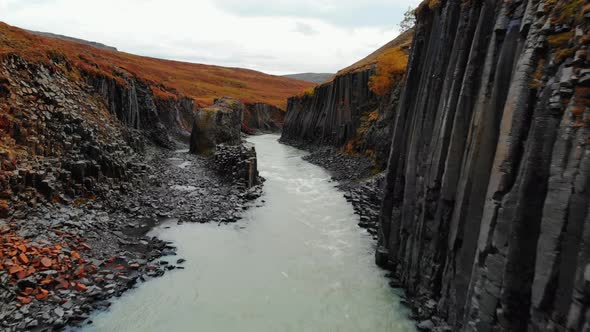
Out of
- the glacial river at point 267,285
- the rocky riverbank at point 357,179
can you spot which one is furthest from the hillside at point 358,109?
the glacial river at point 267,285

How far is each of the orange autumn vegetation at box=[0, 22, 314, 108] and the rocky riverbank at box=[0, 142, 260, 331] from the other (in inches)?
393

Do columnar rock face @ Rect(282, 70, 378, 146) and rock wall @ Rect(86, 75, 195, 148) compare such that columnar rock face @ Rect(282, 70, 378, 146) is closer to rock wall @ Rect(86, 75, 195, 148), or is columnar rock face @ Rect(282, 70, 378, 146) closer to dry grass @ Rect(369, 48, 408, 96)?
dry grass @ Rect(369, 48, 408, 96)

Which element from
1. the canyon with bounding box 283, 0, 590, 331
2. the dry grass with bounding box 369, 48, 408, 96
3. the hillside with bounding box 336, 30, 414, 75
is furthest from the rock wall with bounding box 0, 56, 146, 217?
the hillside with bounding box 336, 30, 414, 75

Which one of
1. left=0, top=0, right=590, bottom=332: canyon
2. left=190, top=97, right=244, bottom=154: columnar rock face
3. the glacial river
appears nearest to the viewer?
left=0, top=0, right=590, bottom=332: canyon

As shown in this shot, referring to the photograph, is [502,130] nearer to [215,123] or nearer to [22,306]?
[22,306]

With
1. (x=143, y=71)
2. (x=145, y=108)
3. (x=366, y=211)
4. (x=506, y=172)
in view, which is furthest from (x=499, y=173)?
(x=143, y=71)

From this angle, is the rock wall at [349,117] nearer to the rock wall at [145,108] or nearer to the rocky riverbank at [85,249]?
the rocky riverbank at [85,249]

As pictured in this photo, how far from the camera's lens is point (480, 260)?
7332 millimetres

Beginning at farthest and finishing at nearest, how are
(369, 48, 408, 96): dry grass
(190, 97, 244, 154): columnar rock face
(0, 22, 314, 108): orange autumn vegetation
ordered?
A: 1. (190, 97, 244, 154): columnar rock face
2. (369, 48, 408, 96): dry grass
3. (0, 22, 314, 108): orange autumn vegetation

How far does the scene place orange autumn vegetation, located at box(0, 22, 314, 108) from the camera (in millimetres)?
21158

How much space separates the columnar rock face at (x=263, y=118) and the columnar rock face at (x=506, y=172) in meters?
69.0

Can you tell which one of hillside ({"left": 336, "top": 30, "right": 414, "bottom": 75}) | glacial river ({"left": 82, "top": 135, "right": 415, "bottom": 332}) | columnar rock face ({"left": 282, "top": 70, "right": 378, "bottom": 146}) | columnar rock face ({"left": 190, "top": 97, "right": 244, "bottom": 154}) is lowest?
glacial river ({"left": 82, "top": 135, "right": 415, "bottom": 332})

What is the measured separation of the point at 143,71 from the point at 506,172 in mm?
77875

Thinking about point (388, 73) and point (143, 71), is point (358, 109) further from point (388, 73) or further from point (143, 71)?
point (143, 71)
